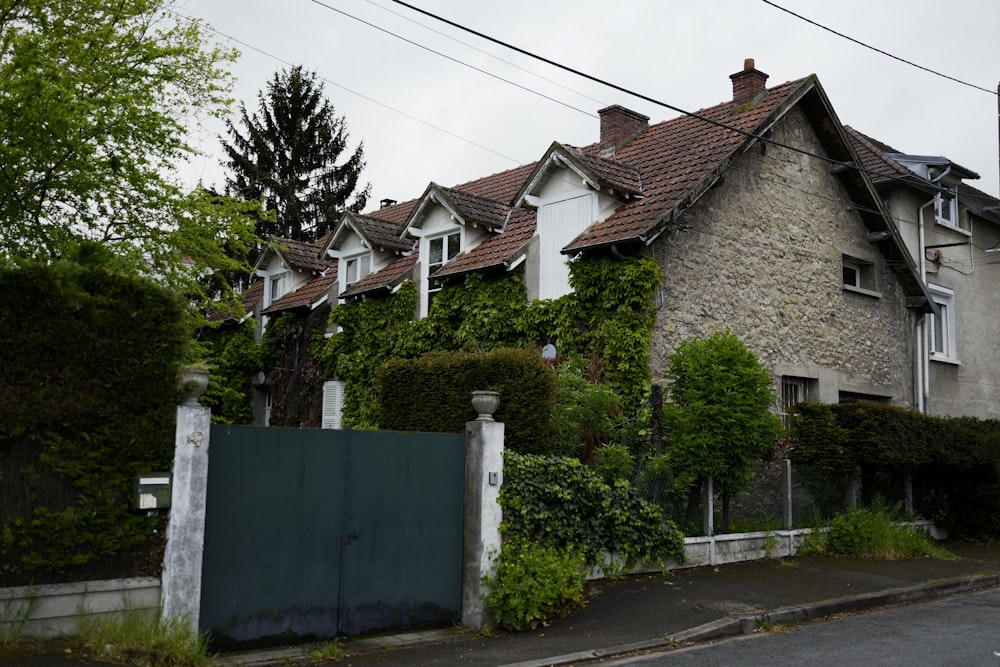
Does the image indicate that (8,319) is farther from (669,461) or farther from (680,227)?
(680,227)

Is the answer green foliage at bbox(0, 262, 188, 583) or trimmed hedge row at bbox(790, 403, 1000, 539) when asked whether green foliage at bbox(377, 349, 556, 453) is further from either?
trimmed hedge row at bbox(790, 403, 1000, 539)

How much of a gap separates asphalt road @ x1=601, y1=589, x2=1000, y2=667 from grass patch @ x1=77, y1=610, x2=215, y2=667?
11.1 feet

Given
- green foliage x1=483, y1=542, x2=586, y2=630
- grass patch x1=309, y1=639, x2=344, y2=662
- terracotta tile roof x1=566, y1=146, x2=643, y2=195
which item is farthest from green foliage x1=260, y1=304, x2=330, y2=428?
grass patch x1=309, y1=639, x2=344, y2=662

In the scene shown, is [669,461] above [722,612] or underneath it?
above

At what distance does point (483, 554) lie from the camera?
9102 mm

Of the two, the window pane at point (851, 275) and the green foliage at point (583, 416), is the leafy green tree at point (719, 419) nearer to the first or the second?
the green foliage at point (583, 416)

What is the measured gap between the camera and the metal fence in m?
12.6

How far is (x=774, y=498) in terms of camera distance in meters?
15.3

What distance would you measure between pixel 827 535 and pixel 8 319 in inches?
479

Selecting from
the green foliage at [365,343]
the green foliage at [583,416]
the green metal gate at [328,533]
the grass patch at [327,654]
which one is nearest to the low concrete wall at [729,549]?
the green foliage at [583,416]

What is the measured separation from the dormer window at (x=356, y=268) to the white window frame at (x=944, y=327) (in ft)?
43.1

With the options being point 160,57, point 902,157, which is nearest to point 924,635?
point 160,57

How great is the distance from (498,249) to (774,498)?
667 cm

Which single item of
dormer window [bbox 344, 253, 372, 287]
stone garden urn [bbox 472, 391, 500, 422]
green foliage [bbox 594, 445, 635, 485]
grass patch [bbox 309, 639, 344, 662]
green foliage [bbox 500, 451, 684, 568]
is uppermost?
dormer window [bbox 344, 253, 372, 287]
